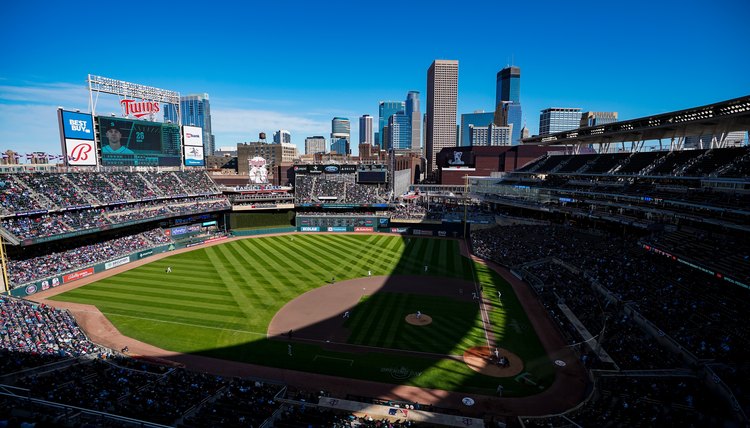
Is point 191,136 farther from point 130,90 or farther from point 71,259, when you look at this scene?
point 71,259

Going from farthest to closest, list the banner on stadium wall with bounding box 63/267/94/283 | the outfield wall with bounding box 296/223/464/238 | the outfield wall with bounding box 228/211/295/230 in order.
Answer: the outfield wall with bounding box 228/211/295/230 < the outfield wall with bounding box 296/223/464/238 < the banner on stadium wall with bounding box 63/267/94/283

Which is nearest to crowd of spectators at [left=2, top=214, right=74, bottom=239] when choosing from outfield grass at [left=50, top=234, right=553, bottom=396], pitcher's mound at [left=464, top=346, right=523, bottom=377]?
outfield grass at [left=50, top=234, right=553, bottom=396]

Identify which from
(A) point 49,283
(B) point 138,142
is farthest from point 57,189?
(A) point 49,283

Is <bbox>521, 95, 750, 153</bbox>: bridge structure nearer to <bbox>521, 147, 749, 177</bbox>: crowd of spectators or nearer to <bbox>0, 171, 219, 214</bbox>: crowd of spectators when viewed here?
<bbox>521, 147, 749, 177</bbox>: crowd of spectators

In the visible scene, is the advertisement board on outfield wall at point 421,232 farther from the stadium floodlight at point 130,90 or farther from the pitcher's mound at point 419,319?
the stadium floodlight at point 130,90

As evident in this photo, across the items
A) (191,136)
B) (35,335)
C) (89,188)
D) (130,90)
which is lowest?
(35,335)

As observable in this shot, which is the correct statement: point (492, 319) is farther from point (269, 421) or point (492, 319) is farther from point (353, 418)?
point (269, 421)

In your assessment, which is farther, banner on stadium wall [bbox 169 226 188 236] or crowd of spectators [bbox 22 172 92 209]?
banner on stadium wall [bbox 169 226 188 236]
